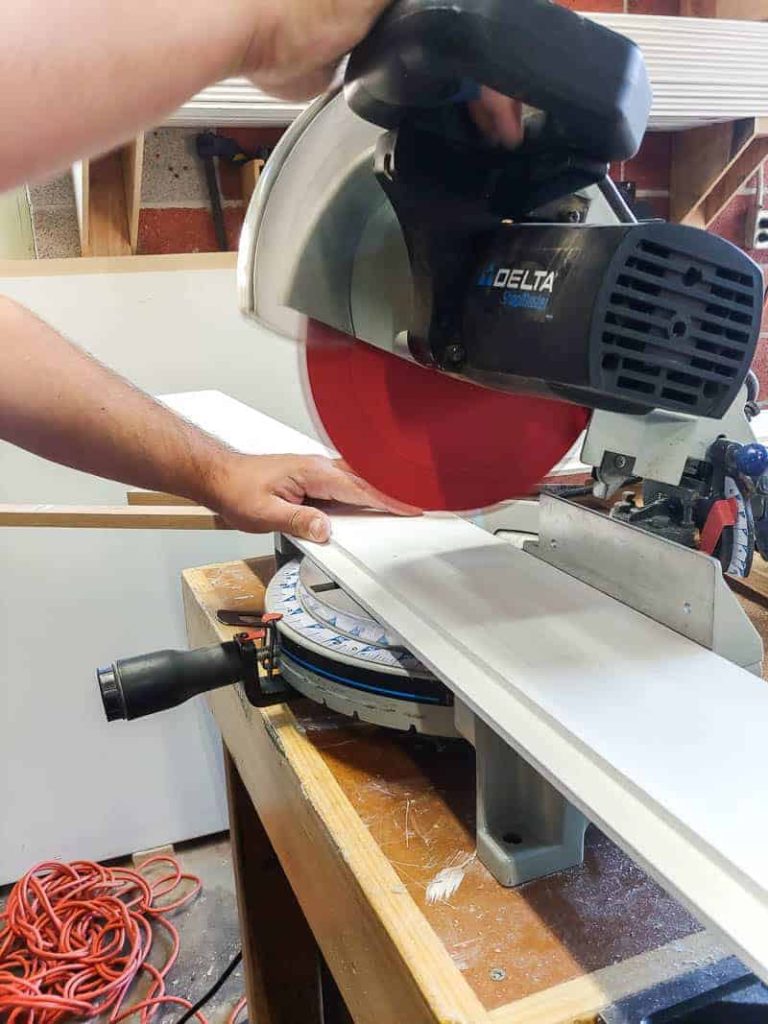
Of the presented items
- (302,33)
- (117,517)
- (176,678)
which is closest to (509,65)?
(302,33)

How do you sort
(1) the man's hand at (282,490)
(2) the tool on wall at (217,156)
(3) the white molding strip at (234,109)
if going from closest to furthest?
(1) the man's hand at (282,490) → (3) the white molding strip at (234,109) → (2) the tool on wall at (217,156)

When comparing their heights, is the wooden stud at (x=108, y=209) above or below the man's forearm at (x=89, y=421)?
above

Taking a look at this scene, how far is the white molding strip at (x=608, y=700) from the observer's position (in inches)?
16.3

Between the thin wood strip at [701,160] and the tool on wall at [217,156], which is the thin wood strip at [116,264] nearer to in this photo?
the tool on wall at [217,156]

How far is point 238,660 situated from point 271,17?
22.5 inches

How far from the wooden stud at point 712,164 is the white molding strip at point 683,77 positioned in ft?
0.33

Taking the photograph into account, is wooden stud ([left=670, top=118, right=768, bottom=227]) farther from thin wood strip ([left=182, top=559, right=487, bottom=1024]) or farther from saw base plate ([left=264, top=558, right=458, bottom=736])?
thin wood strip ([left=182, top=559, right=487, bottom=1024])

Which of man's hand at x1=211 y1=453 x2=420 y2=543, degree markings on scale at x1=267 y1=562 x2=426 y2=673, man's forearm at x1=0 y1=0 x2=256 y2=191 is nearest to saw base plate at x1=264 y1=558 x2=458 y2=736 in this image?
degree markings on scale at x1=267 y1=562 x2=426 y2=673

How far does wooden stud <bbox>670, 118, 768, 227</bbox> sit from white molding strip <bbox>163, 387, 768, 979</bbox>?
159 cm

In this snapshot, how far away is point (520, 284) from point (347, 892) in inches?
18.7

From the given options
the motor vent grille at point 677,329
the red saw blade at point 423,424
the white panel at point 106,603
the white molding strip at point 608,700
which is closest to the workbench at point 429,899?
the white molding strip at point 608,700

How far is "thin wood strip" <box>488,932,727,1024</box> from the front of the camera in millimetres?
A: 483

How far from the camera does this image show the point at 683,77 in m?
1.66

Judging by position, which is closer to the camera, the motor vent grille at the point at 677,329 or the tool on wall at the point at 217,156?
the motor vent grille at the point at 677,329
